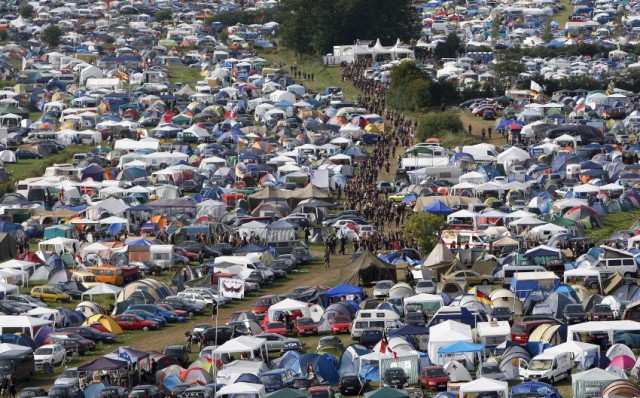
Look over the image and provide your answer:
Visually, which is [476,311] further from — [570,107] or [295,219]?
[570,107]

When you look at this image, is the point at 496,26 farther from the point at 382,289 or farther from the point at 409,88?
the point at 382,289

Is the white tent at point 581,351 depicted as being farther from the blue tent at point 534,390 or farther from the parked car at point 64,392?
the parked car at point 64,392

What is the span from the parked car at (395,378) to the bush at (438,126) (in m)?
35.9

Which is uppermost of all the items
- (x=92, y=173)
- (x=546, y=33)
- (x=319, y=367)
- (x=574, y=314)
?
(x=319, y=367)

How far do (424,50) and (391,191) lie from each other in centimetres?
4178

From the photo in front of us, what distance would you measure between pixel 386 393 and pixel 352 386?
6.09 feet

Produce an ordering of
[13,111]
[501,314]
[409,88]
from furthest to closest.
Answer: [13,111], [409,88], [501,314]

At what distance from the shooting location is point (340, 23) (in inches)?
3750

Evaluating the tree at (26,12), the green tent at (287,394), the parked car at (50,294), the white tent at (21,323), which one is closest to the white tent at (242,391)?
the green tent at (287,394)

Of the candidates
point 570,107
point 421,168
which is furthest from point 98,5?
point 421,168

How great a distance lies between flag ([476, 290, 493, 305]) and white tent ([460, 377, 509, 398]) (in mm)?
8371

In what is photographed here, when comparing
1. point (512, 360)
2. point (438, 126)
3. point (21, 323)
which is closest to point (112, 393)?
point (21, 323)

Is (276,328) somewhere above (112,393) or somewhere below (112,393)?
below

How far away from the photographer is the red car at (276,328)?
3575cm
